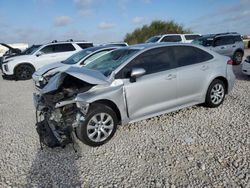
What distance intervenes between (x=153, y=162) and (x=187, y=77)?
2.18 m

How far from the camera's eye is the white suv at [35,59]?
11852 mm

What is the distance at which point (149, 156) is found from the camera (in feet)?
12.5

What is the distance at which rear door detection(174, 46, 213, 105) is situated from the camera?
5.09 metres

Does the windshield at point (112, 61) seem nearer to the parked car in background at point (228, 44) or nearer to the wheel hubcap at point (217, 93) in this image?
the wheel hubcap at point (217, 93)

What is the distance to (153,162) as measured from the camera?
3.63 metres

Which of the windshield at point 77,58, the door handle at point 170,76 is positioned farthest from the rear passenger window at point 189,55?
the windshield at point 77,58

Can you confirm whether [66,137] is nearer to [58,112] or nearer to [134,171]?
[58,112]

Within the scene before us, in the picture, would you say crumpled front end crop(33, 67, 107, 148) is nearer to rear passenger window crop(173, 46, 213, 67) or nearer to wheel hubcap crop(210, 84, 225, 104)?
rear passenger window crop(173, 46, 213, 67)

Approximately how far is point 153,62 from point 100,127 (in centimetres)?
164

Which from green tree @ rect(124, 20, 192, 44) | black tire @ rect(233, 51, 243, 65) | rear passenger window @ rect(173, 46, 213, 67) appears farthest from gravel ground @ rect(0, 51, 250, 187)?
green tree @ rect(124, 20, 192, 44)

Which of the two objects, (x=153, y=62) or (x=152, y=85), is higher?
(x=153, y=62)

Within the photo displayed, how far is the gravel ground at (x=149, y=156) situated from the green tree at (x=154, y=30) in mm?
34425

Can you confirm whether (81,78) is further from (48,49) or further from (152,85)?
(48,49)

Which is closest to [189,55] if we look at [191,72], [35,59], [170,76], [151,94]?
[191,72]
